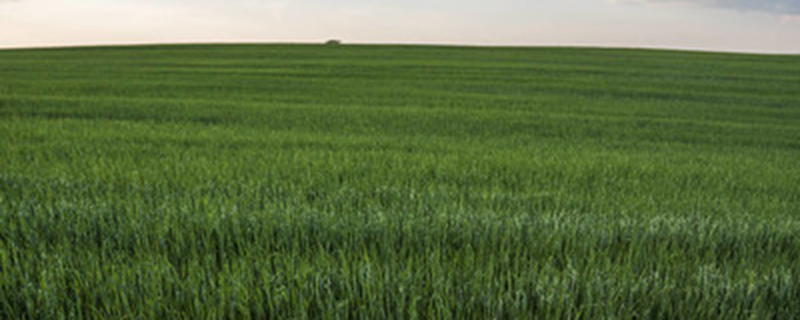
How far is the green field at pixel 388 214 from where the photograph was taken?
6.79ft

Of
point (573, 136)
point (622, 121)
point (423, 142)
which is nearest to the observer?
point (423, 142)

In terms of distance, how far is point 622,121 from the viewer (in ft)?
33.9

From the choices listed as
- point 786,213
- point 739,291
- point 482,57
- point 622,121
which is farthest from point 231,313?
point 482,57

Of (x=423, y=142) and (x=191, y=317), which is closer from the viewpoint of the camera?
(x=191, y=317)

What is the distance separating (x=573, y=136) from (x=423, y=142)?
278 cm

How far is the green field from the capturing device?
2070 millimetres

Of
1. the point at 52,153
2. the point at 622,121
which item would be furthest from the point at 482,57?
the point at 52,153

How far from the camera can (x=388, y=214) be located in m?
3.10

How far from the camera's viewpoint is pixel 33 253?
2416 mm

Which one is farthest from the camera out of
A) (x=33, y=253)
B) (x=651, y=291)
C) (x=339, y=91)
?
(x=339, y=91)

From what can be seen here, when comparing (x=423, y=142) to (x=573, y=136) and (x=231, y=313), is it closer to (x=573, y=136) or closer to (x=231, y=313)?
(x=573, y=136)

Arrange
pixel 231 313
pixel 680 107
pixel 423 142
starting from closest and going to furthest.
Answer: pixel 231 313
pixel 423 142
pixel 680 107

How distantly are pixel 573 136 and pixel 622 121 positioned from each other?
7.82ft

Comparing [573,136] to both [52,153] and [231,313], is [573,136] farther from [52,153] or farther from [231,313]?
[231,313]
